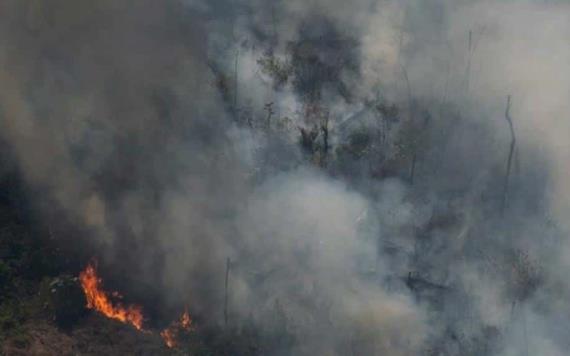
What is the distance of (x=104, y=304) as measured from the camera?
3322cm

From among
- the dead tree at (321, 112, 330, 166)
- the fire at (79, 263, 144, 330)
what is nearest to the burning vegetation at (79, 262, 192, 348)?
the fire at (79, 263, 144, 330)

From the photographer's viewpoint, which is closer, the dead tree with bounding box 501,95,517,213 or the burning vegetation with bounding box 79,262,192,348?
the burning vegetation with bounding box 79,262,192,348

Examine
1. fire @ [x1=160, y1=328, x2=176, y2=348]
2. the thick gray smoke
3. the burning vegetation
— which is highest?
the thick gray smoke

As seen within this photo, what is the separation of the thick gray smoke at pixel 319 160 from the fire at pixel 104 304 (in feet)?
3.94

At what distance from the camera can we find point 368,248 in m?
32.7

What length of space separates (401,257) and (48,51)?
22.2 meters

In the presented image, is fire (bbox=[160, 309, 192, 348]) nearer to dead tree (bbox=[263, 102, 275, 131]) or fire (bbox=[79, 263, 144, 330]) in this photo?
fire (bbox=[79, 263, 144, 330])

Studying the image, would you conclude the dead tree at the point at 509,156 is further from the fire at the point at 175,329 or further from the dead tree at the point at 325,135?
the fire at the point at 175,329

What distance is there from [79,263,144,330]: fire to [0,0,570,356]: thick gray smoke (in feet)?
3.94

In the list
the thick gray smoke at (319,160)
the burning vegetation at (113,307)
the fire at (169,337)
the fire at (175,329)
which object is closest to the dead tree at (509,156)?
the thick gray smoke at (319,160)

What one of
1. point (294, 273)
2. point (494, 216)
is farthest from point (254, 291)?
point (494, 216)

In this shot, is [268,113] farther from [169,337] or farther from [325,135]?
[169,337]

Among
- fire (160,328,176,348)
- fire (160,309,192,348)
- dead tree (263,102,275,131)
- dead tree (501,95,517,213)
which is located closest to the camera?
fire (160,328,176,348)

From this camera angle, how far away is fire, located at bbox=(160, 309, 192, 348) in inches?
1234
